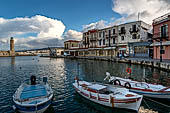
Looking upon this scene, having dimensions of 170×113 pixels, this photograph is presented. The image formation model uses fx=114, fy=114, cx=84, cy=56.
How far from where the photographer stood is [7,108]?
391 inches

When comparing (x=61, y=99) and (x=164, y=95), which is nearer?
(x=164, y=95)

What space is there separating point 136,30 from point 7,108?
47.2m

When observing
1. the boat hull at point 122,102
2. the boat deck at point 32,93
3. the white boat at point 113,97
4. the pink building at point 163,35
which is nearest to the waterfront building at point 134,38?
the pink building at point 163,35

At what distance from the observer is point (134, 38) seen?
46219 millimetres

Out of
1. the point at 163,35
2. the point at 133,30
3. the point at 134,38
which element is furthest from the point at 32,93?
the point at 133,30

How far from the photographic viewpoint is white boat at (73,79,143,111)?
8.66 meters

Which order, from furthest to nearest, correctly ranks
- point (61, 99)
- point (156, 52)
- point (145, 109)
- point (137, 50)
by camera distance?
point (137, 50), point (156, 52), point (61, 99), point (145, 109)

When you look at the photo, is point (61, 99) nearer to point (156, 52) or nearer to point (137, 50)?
point (156, 52)

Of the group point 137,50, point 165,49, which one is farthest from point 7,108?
point 137,50

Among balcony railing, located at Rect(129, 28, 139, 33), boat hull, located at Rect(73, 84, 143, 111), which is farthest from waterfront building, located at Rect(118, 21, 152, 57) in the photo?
boat hull, located at Rect(73, 84, 143, 111)

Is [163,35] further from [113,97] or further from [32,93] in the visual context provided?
[32,93]

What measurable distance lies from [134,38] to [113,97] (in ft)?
140

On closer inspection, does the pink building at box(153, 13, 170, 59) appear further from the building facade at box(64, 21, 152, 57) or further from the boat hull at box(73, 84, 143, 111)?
the boat hull at box(73, 84, 143, 111)

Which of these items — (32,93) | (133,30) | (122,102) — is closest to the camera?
(122,102)
